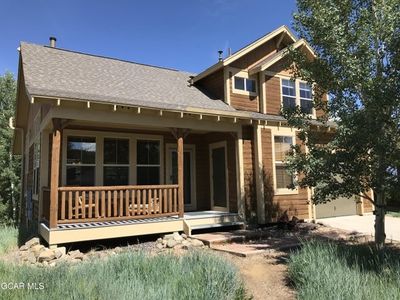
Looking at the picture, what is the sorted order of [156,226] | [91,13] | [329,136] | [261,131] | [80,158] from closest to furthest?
[329,136] → [156,226] → [80,158] → [261,131] → [91,13]

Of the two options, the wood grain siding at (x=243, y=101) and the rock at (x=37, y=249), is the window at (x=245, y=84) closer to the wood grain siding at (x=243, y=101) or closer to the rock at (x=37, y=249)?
the wood grain siding at (x=243, y=101)

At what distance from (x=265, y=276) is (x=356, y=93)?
419cm

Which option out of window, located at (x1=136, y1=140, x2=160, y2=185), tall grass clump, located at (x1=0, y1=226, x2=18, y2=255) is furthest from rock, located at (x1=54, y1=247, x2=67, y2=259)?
window, located at (x1=136, y1=140, x2=160, y2=185)

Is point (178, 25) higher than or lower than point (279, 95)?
higher

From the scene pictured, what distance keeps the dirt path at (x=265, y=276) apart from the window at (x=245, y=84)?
6.45 meters

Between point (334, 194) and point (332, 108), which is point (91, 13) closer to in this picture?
point (332, 108)

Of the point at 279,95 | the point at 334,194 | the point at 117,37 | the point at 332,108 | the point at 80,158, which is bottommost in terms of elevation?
the point at 334,194

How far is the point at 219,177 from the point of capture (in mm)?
11734

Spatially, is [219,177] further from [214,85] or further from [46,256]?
[46,256]

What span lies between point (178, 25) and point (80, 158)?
899 centimetres

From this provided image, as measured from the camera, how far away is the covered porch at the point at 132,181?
805 centimetres

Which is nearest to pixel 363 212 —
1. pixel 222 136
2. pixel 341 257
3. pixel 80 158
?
pixel 222 136

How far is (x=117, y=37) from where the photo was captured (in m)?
16.6

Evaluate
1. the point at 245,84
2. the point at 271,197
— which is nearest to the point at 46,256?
the point at 271,197
